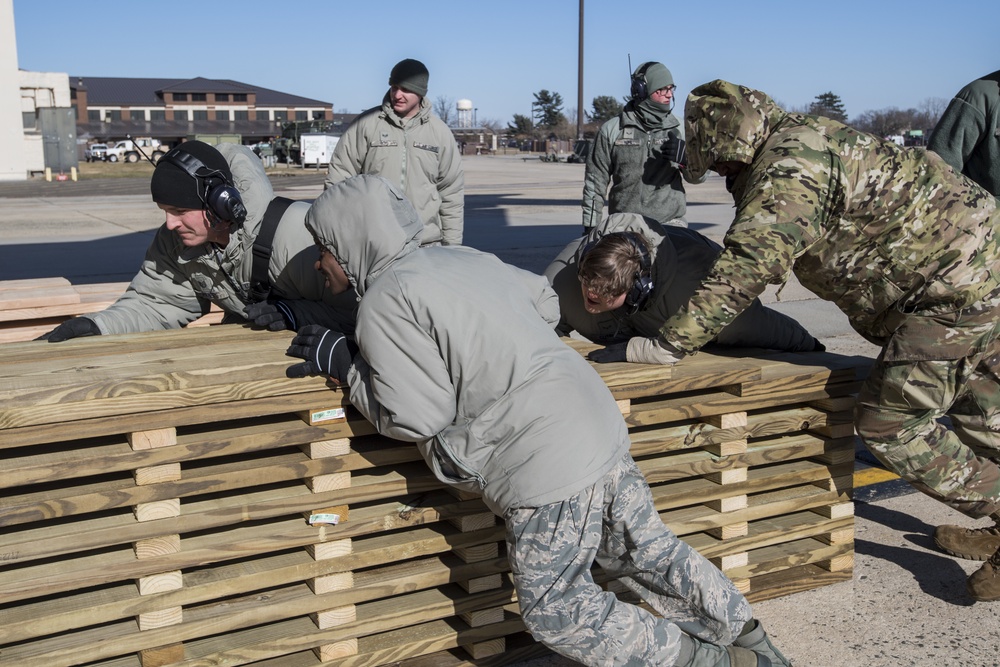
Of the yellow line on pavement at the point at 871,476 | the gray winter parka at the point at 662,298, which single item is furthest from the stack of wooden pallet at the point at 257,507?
the yellow line on pavement at the point at 871,476

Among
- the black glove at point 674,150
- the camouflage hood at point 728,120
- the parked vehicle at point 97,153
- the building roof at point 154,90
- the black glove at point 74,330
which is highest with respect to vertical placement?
the building roof at point 154,90

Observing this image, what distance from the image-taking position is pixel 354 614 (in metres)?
3.18

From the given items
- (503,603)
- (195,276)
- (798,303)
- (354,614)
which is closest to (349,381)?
(354,614)

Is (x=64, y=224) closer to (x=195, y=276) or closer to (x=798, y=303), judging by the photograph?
(x=798, y=303)

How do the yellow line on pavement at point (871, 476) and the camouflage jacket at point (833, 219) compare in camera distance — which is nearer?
the camouflage jacket at point (833, 219)

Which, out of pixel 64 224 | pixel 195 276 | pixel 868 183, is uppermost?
pixel 868 183

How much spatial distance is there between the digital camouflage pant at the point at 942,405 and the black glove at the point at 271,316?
7.16ft

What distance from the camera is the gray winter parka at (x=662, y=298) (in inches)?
146

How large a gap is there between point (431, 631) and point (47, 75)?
4358 cm

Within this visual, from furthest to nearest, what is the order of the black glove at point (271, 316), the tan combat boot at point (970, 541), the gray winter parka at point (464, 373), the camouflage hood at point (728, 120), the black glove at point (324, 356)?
the tan combat boot at point (970, 541) < the black glove at point (271, 316) < the camouflage hood at point (728, 120) < the black glove at point (324, 356) < the gray winter parka at point (464, 373)

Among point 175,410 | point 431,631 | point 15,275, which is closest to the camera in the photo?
point 175,410

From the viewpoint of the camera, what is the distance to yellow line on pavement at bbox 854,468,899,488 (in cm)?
520

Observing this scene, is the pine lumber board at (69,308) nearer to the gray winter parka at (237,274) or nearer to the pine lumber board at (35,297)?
the pine lumber board at (35,297)

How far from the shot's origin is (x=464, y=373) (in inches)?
110
